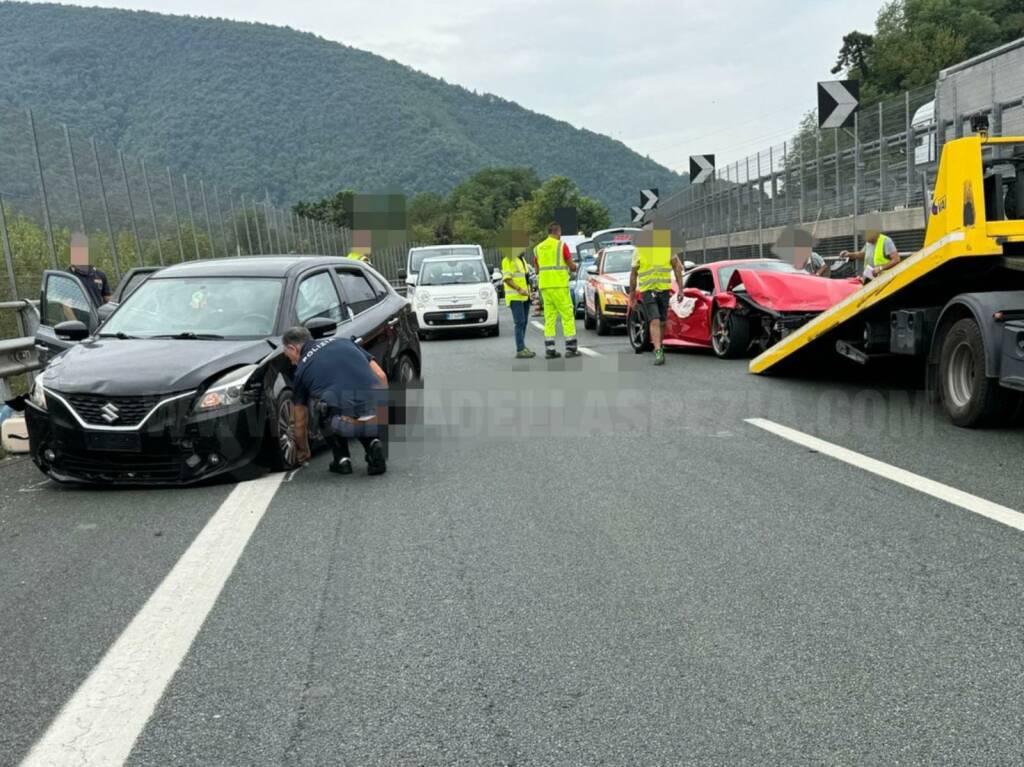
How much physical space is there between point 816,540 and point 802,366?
7149 millimetres

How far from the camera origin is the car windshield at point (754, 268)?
541 inches

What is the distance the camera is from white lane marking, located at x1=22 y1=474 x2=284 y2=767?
10.3ft

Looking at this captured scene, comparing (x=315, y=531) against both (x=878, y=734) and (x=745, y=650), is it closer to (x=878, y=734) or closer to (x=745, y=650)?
(x=745, y=650)

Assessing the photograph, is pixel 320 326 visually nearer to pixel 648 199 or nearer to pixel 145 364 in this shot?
pixel 145 364

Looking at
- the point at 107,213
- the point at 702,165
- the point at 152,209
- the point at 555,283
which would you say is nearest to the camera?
the point at 555,283

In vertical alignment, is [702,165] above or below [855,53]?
below

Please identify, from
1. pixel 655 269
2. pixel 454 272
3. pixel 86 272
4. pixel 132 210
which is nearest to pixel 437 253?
pixel 454 272

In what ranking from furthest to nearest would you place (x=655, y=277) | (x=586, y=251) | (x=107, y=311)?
(x=586, y=251)
(x=655, y=277)
(x=107, y=311)

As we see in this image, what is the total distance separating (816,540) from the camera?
5074mm

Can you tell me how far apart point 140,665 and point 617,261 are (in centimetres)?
1778

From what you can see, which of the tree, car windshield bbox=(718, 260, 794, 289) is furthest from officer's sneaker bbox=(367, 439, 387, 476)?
→ the tree

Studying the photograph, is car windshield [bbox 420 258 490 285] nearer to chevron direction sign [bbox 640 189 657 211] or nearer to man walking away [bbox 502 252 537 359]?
man walking away [bbox 502 252 537 359]

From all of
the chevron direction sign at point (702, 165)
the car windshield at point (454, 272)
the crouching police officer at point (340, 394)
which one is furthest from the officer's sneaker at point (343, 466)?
the chevron direction sign at point (702, 165)

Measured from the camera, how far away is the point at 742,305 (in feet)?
43.3
